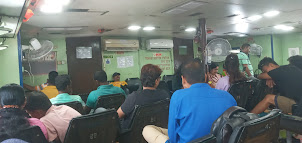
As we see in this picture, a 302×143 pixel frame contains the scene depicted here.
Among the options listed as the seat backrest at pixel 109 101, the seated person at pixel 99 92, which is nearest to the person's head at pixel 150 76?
the seat backrest at pixel 109 101

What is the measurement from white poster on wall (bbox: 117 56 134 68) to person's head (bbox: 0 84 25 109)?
5369mm

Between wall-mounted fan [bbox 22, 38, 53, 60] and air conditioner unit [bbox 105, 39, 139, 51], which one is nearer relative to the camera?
wall-mounted fan [bbox 22, 38, 53, 60]

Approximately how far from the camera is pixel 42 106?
1817 mm

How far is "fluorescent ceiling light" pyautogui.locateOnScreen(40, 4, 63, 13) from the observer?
10.2 feet

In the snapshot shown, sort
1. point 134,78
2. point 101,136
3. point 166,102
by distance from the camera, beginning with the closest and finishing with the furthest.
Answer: point 101,136 → point 166,102 → point 134,78

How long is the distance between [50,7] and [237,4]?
2.87 meters

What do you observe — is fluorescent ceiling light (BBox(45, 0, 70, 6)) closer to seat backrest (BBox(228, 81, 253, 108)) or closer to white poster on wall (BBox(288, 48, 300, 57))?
seat backrest (BBox(228, 81, 253, 108))

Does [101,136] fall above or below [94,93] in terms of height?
below

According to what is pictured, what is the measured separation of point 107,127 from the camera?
1.97 m

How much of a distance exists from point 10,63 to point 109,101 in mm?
1630

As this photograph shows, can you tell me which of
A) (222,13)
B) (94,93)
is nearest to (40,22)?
(94,93)

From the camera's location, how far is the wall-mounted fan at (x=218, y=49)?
13.9 feet

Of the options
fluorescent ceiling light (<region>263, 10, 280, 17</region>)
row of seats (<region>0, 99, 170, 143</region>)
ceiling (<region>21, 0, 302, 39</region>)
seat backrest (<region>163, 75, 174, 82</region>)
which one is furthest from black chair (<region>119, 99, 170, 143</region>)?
seat backrest (<region>163, 75, 174, 82</region>)

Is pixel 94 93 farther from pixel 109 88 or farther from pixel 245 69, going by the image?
pixel 245 69
